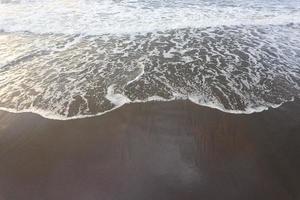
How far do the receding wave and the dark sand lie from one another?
45 cm

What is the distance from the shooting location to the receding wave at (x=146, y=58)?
608 centimetres

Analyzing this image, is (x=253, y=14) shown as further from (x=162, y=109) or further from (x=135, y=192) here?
(x=135, y=192)

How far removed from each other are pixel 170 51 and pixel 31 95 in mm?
4065

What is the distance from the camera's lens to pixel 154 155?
14.7ft

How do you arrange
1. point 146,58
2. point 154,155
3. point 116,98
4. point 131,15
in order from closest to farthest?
1. point 154,155
2. point 116,98
3. point 146,58
4. point 131,15

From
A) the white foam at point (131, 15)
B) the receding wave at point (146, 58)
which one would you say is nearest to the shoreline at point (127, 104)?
the receding wave at point (146, 58)

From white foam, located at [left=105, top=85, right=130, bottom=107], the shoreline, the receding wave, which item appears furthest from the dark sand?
the receding wave

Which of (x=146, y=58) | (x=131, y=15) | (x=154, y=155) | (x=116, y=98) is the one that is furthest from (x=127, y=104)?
(x=131, y=15)

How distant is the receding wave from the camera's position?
608 centimetres

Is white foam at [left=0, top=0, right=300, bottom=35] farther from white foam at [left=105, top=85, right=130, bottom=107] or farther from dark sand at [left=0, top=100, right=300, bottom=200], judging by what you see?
dark sand at [left=0, top=100, right=300, bottom=200]

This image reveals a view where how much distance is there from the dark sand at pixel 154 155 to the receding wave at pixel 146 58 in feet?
1.46

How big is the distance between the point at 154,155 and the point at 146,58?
4036 mm

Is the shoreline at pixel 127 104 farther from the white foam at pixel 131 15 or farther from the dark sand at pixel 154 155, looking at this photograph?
the white foam at pixel 131 15

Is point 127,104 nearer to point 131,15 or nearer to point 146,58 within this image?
point 146,58
